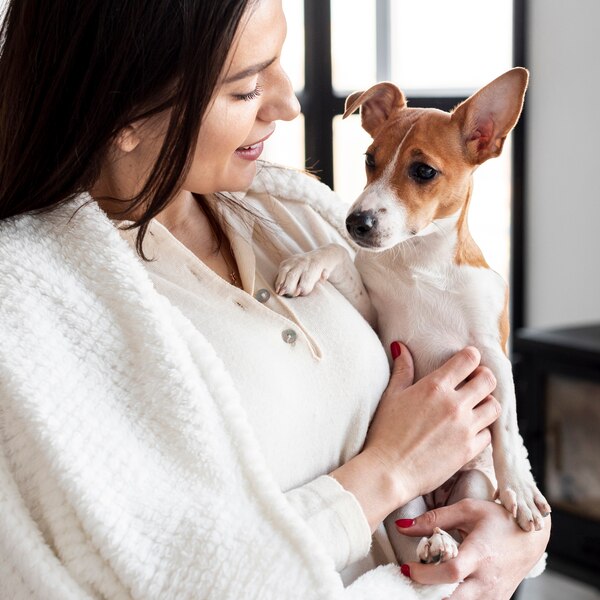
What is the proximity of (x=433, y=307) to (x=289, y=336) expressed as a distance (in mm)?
324

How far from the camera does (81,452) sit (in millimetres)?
932

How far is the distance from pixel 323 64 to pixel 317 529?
8.90 feet

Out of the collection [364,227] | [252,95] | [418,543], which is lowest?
[418,543]

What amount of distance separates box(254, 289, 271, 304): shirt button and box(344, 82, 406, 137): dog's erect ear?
1.27 ft

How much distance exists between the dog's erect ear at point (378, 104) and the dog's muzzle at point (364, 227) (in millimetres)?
201

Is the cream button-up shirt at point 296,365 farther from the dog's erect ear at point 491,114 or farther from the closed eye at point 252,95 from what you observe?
the dog's erect ear at point 491,114

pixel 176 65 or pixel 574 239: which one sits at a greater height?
pixel 176 65

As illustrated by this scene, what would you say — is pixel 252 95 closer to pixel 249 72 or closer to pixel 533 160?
pixel 249 72

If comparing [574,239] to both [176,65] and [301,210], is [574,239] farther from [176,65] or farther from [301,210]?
[176,65]

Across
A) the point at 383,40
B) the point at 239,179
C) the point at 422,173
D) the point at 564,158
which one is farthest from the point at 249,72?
the point at 383,40

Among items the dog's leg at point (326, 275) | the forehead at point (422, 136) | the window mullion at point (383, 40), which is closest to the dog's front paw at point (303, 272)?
the dog's leg at point (326, 275)

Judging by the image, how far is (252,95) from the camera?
1.13 m

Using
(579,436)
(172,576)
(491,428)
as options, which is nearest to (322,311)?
(491,428)

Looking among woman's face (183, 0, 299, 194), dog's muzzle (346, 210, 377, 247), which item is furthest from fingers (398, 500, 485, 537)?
woman's face (183, 0, 299, 194)
